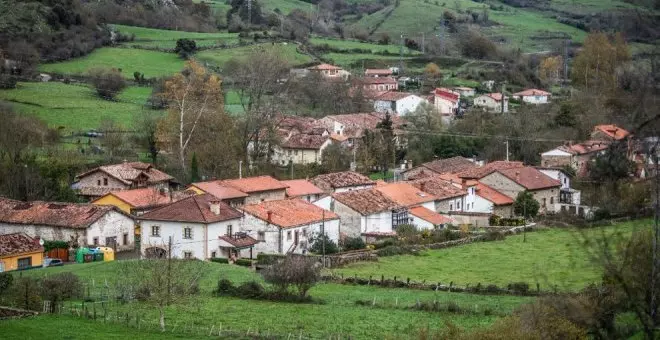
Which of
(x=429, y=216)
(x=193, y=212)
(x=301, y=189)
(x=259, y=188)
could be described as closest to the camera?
(x=193, y=212)

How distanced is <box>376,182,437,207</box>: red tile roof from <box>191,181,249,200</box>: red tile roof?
242 inches

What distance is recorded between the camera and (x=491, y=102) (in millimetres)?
79312

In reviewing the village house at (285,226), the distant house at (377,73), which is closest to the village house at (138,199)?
the village house at (285,226)

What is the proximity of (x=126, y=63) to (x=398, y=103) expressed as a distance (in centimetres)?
2067

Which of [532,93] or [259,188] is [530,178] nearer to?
[259,188]

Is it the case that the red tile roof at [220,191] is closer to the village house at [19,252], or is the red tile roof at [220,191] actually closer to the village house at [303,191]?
the village house at [303,191]

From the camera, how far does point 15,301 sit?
2619cm

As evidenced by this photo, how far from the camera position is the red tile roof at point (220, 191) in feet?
139

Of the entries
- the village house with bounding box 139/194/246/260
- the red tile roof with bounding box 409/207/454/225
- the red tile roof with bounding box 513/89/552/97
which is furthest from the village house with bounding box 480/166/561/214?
the red tile roof with bounding box 513/89/552/97

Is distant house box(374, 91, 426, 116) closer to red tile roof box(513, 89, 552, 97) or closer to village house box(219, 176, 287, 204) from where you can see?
red tile roof box(513, 89, 552, 97)

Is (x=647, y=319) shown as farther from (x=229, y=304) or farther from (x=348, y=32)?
(x=348, y=32)

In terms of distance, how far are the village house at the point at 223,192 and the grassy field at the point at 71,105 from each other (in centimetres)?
1832

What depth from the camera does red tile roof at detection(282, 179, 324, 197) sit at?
150 feet

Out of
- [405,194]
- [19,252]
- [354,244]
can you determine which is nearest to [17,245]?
[19,252]
